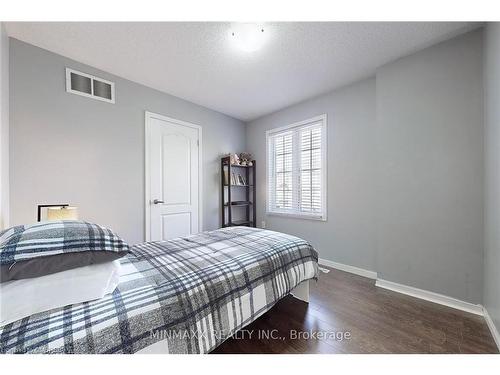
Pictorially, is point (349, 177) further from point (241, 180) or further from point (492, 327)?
point (241, 180)

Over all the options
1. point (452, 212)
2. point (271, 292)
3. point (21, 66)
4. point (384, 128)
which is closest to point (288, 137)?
point (384, 128)

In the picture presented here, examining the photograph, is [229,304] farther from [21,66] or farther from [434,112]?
[21,66]

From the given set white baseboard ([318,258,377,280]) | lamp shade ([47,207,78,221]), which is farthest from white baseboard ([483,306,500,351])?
lamp shade ([47,207,78,221])

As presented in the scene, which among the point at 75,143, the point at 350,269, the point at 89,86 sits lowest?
the point at 350,269

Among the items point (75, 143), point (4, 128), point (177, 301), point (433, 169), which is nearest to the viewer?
point (177, 301)

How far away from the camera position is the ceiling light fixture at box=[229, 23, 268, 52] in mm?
1707

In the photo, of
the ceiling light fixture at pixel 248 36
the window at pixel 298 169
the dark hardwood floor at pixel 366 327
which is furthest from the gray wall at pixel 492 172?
the ceiling light fixture at pixel 248 36

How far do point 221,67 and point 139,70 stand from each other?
95 cm

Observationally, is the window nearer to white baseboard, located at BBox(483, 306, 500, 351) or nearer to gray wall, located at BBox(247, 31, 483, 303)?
gray wall, located at BBox(247, 31, 483, 303)

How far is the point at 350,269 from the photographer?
2.70 metres

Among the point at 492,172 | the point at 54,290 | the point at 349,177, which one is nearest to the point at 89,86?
the point at 54,290

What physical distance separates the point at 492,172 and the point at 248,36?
7.27 feet

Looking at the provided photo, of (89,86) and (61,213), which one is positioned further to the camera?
(89,86)
